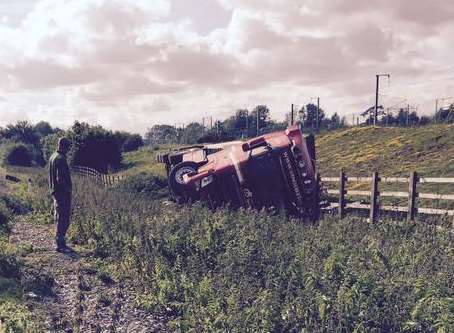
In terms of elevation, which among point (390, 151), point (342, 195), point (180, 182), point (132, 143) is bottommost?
point (342, 195)

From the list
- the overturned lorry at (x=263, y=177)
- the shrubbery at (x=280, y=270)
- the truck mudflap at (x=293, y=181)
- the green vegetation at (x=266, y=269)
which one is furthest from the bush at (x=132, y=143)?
the shrubbery at (x=280, y=270)

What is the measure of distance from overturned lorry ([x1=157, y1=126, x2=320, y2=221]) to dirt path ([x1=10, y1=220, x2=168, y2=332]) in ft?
14.8

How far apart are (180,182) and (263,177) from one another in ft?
8.68

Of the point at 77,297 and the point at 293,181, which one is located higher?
the point at 293,181

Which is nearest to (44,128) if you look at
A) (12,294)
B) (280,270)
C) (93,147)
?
(93,147)

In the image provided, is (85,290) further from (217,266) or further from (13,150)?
(13,150)

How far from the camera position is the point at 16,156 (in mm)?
62906

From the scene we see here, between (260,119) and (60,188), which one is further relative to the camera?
(260,119)

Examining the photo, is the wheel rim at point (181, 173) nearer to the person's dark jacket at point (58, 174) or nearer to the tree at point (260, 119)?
the person's dark jacket at point (58, 174)

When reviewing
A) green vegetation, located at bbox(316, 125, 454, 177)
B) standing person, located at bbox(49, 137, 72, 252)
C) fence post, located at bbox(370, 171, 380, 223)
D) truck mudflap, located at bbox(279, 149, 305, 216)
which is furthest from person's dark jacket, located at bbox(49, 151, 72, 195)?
green vegetation, located at bbox(316, 125, 454, 177)

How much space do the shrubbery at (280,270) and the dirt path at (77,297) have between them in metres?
0.37

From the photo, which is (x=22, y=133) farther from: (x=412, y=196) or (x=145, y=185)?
(x=412, y=196)

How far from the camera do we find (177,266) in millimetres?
8023

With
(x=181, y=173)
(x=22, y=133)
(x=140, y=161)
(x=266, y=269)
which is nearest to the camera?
(x=266, y=269)
